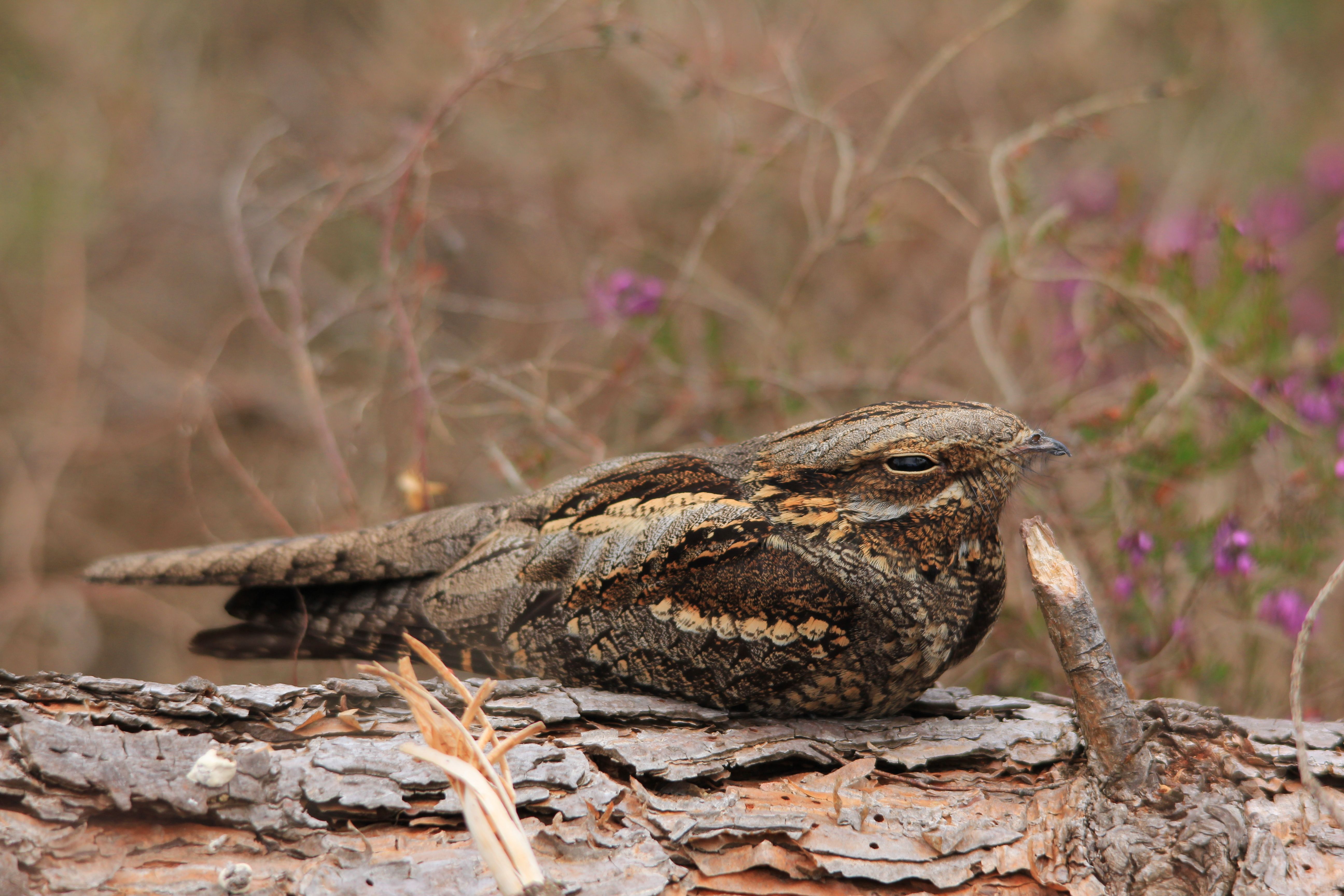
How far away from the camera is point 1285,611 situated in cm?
293

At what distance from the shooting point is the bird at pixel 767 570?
7.09 feet

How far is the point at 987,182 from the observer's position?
17.4 ft

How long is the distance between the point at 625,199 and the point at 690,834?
14.1ft

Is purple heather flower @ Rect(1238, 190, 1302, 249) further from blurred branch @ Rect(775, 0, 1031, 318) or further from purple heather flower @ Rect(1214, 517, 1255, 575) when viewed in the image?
purple heather flower @ Rect(1214, 517, 1255, 575)

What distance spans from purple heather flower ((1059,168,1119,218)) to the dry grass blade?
350 centimetres

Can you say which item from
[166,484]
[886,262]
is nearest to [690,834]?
[886,262]

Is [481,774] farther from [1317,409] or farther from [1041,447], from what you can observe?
[1317,409]

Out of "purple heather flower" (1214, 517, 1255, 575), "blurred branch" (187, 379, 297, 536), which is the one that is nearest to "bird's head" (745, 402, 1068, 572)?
"purple heather flower" (1214, 517, 1255, 575)

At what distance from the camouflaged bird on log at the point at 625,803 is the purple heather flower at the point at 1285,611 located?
749mm

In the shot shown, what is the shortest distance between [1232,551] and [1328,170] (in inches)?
135

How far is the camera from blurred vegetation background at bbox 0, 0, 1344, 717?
3.25 meters

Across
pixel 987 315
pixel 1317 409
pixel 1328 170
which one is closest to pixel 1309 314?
pixel 1328 170

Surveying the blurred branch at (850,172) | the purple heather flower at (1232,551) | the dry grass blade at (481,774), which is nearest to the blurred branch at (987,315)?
the blurred branch at (850,172)

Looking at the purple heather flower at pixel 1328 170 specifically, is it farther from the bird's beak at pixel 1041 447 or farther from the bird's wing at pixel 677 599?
the bird's wing at pixel 677 599
